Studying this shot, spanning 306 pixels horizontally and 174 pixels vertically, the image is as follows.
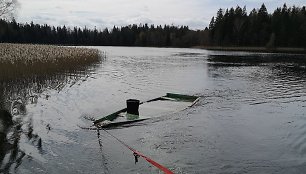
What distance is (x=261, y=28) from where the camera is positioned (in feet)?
385

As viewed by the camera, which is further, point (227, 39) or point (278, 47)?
point (227, 39)

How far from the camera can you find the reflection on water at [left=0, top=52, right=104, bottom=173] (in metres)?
11.3

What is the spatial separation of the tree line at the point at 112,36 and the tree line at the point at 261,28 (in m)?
28.4

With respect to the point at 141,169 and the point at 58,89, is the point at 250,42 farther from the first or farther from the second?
the point at 141,169

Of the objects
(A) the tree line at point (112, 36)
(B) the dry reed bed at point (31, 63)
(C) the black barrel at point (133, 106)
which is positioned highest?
(A) the tree line at point (112, 36)

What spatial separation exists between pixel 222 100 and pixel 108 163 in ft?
45.5

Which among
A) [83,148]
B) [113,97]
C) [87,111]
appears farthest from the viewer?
[113,97]

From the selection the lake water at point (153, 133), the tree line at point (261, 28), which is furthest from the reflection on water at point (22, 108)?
the tree line at point (261, 28)

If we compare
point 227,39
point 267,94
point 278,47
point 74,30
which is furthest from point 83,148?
point 74,30

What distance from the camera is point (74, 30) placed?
19050cm

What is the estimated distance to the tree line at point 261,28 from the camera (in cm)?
10962

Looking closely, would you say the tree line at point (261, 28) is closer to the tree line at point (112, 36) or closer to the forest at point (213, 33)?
the forest at point (213, 33)

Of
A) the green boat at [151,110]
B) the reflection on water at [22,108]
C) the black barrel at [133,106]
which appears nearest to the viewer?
the reflection on water at [22,108]

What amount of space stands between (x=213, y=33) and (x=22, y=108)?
414ft
